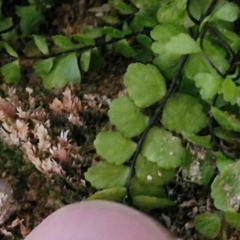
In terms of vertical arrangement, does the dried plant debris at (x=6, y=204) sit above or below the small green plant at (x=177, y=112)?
below

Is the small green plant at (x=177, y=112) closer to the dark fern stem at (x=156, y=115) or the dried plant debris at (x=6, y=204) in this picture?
the dark fern stem at (x=156, y=115)

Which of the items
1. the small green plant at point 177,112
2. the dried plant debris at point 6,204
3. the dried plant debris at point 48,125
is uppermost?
the small green plant at point 177,112

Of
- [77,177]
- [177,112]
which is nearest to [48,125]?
[77,177]

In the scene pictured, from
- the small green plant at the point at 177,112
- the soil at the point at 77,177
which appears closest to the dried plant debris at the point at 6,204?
the soil at the point at 77,177

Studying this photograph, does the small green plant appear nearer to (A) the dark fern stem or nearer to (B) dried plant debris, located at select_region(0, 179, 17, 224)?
(A) the dark fern stem

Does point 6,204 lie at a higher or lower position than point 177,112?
lower

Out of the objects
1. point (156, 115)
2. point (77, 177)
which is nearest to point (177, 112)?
point (156, 115)

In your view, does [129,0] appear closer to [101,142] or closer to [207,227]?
[101,142]

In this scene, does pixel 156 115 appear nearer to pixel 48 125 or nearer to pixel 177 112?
pixel 177 112
